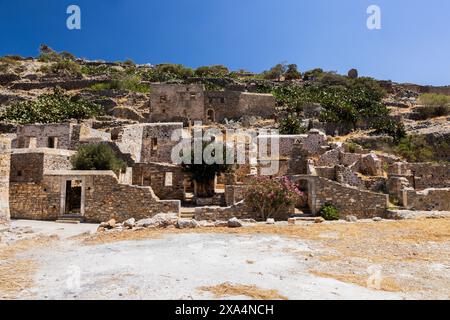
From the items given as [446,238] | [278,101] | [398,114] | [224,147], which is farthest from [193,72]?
[446,238]

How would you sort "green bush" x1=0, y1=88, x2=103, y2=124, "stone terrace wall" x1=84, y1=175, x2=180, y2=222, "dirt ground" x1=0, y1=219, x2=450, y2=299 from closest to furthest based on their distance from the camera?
"dirt ground" x1=0, y1=219, x2=450, y2=299 < "stone terrace wall" x1=84, y1=175, x2=180, y2=222 < "green bush" x1=0, y1=88, x2=103, y2=124

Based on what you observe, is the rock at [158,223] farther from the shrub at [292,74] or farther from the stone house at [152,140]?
the shrub at [292,74]

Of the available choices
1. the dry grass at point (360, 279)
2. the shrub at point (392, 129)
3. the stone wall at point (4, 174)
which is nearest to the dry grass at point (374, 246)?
the dry grass at point (360, 279)

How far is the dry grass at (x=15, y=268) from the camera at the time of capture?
5.75 m

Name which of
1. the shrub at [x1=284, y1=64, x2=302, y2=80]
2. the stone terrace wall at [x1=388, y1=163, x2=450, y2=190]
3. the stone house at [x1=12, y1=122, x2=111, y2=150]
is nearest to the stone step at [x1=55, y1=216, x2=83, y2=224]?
the stone house at [x1=12, y1=122, x2=111, y2=150]

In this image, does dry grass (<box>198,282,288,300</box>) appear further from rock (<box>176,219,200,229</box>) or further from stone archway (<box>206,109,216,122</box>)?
stone archway (<box>206,109,216,122</box>)

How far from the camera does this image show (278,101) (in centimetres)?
4766

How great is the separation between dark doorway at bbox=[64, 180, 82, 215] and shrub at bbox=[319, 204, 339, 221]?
10.4m

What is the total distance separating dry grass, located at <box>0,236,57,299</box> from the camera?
5.75 meters

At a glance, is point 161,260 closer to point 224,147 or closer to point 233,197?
point 233,197

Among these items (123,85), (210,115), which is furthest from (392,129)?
(123,85)

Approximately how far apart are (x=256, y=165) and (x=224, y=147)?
4.02 m

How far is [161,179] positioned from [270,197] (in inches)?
296

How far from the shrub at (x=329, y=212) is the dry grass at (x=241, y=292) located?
32.2 ft
